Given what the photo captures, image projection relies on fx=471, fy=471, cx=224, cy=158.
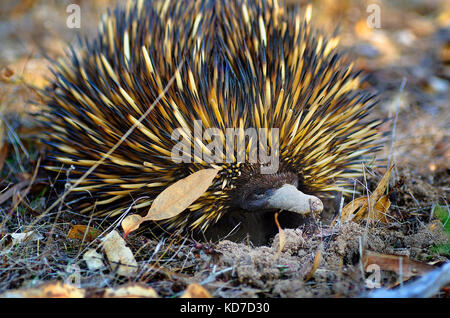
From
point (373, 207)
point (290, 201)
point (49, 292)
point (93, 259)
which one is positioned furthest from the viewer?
point (373, 207)

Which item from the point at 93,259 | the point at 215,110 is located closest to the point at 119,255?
the point at 93,259

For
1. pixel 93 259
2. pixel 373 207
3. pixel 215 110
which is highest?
pixel 215 110

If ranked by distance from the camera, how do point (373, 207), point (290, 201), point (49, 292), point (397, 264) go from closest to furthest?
1. point (49, 292)
2. point (397, 264)
3. point (290, 201)
4. point (373, 207)

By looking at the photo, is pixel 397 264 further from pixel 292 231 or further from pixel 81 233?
pixel 81 233

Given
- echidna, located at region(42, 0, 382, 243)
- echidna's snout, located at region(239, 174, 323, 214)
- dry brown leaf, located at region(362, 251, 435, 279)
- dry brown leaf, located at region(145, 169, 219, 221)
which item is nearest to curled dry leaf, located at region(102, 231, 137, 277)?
dry brown leaf, located at region(145, 169, 219, 221)
